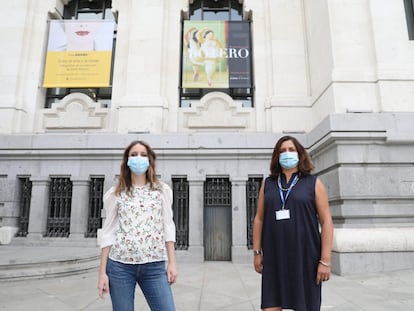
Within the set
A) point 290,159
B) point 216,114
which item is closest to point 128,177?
point 290,159

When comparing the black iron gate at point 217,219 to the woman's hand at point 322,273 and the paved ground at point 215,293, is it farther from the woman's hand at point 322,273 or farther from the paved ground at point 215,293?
the woman's hand at point 322,273

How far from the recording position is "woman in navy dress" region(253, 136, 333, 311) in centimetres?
257

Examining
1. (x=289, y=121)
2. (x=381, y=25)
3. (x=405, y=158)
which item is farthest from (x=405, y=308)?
(x=381, y=25)

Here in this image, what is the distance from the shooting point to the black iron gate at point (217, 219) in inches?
397

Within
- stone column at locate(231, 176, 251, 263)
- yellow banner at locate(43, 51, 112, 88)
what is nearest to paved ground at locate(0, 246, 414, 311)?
stone column at locate(231, 176, 251, 263)

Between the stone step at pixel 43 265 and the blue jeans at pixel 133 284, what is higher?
the blue jeans at pixel 133 284

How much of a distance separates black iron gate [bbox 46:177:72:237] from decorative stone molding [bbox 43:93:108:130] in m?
2.06

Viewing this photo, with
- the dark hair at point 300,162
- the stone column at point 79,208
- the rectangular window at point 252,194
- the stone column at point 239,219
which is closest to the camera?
the dark hair at point 300,162

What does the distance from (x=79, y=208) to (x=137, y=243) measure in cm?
868

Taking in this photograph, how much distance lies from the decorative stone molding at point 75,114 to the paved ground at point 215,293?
18.0 feet

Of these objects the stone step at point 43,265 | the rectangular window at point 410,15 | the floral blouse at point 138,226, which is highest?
the rectangular window at point 410,15

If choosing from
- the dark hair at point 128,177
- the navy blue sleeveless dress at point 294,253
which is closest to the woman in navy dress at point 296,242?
the navy blue sleeveless dress at point 294,253

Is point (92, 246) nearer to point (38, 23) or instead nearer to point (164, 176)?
point (164, 176)

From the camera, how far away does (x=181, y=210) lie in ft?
33.8
